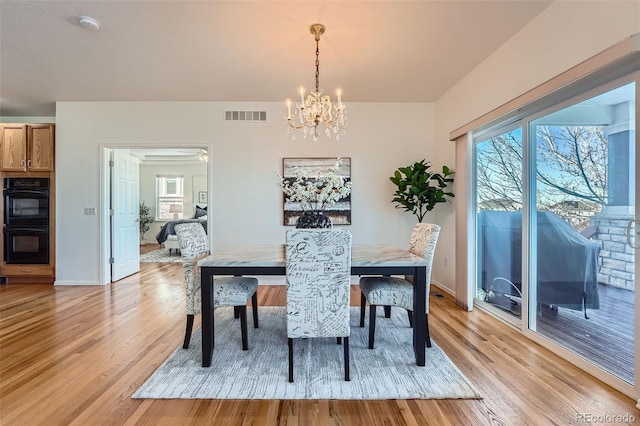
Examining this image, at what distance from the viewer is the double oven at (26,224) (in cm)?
419

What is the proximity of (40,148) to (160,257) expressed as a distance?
2.97 meters

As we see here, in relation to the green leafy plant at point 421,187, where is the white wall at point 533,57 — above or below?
above

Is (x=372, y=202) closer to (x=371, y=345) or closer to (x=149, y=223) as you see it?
(x=371, y=345)

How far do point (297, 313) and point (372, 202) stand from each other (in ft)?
8.91

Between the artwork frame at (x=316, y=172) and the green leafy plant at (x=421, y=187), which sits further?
the artwork frame at (x=316, y=172)

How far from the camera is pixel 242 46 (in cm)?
272

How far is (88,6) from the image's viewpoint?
7.23 feet

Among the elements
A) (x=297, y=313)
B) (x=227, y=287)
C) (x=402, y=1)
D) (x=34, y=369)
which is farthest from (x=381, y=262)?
(x=34, y=369)

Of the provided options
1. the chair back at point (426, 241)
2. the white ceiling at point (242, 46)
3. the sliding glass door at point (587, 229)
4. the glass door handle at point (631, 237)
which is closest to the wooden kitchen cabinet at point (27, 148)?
the white ceiling at point (242, 46)

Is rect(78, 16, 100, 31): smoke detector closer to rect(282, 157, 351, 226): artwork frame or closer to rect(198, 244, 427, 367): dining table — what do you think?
rect(198, 244, 427, 367): dining table

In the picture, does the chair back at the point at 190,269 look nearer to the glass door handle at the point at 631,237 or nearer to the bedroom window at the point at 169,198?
the glass door handle at the point at 631,237

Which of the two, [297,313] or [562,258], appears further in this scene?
[562,258]

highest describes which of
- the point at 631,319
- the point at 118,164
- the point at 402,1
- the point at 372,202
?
the point at 402,1

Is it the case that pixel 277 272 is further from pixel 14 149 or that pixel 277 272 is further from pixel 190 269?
pixel 14 149
